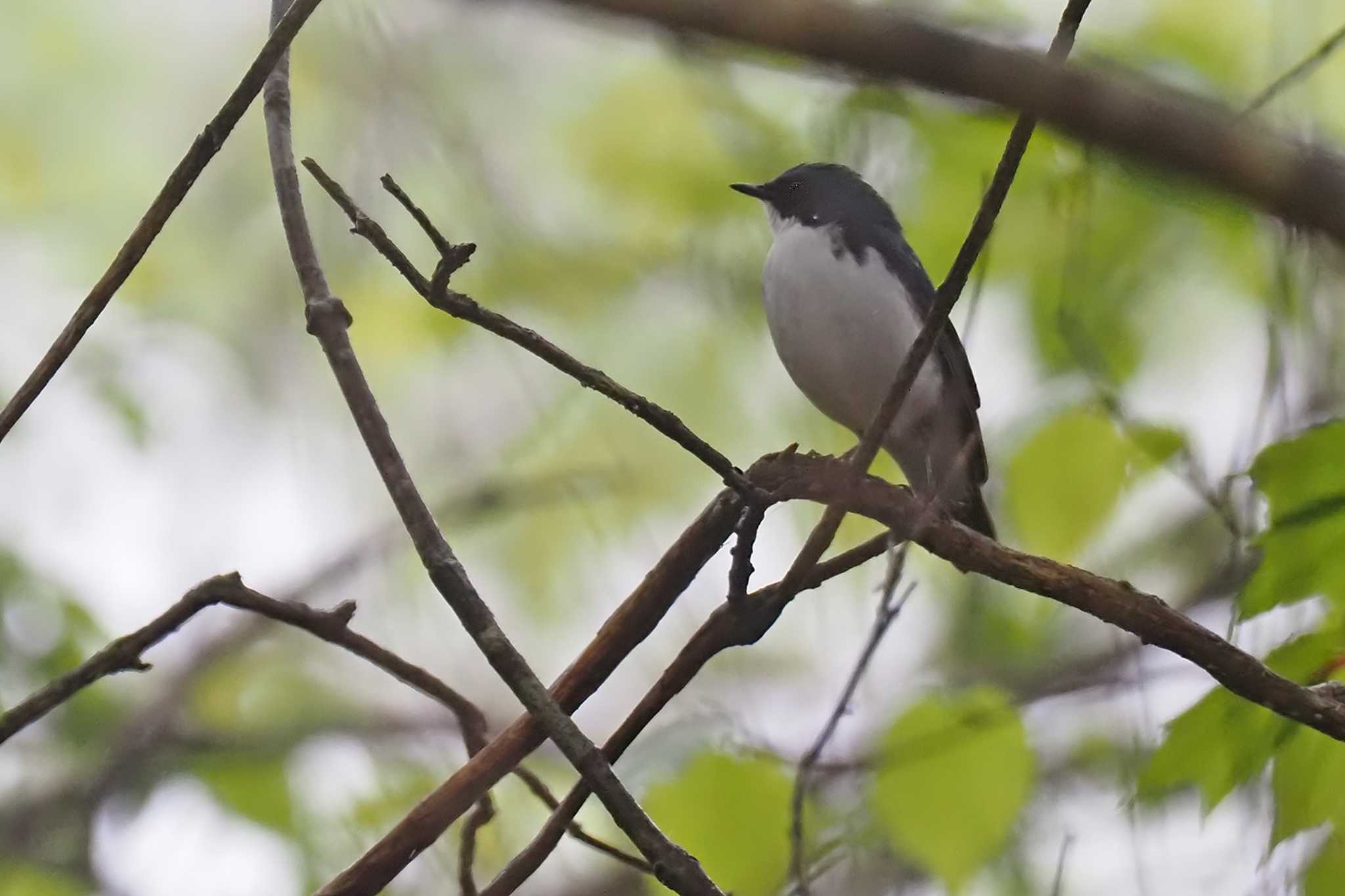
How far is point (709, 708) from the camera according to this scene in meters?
2.35

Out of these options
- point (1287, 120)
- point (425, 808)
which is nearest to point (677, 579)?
point (425, 808)

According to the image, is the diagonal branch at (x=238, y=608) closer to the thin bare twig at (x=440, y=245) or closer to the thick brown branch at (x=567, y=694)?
the thick brown branch at (x=567, y=694)

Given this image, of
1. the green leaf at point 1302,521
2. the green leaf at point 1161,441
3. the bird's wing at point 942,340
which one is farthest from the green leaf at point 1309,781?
the bird's wing at point 942,340

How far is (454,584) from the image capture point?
134 centimetres

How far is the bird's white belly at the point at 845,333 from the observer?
125 inches

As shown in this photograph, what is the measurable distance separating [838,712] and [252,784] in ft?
7.60

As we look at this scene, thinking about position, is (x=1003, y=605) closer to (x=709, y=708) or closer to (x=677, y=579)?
(x=709, y=708)

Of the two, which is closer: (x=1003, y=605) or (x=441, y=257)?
(x=441, y=257)

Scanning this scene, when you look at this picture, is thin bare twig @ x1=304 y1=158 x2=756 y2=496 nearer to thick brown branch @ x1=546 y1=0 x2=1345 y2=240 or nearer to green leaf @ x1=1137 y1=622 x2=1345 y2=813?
thick brown branch @ x1=546 y1=0 x2=1345 y2=240

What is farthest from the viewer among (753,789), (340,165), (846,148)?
(340,165)

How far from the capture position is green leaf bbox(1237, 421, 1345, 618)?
1551mm

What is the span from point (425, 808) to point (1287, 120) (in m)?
1.69

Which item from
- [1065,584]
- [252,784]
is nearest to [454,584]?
[1065,584]

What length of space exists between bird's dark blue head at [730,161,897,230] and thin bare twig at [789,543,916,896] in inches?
62.0
